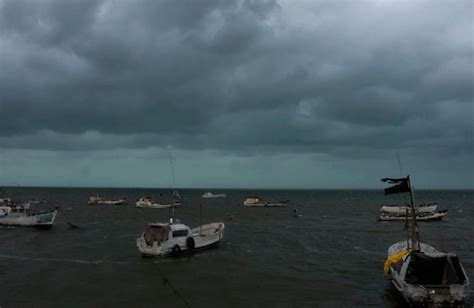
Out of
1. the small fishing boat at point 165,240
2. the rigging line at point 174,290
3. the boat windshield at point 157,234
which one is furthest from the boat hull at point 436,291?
the boat windshield at point 157,234

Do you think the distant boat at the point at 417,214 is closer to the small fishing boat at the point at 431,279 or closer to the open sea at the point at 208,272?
the open sea at the point at 208,272

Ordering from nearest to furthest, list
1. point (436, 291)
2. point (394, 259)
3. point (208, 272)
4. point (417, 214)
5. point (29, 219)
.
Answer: point (436, 291)
point (394, 259)
point (208, 272)
point (29, 219)
point (417, 214)

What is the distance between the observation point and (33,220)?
182 ft

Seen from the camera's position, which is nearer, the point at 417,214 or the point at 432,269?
the point at 432,269

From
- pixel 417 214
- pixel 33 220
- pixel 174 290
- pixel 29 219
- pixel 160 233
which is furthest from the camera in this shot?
pixel 417 214

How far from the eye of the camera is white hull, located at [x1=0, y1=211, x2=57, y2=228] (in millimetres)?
55250

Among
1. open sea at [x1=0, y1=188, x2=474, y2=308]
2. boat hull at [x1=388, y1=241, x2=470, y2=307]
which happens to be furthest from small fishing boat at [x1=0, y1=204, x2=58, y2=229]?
boat hull at [x1=388, y1=241, x2=470, y2=307]

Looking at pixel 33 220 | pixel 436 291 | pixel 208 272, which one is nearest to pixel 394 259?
pixel 436 291

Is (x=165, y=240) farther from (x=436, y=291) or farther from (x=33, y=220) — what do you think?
(x=33, y=220)

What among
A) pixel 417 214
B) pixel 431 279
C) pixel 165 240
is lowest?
pixel 431 279

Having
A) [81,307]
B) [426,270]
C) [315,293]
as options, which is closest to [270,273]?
[315,293]

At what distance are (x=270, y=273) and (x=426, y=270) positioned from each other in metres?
10.9

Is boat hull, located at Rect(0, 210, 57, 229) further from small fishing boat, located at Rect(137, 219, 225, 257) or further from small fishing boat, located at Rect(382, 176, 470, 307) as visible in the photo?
small fishing boat, located at Rect(382, 176, 470, 307)

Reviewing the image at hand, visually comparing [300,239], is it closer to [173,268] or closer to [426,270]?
[173,268]
